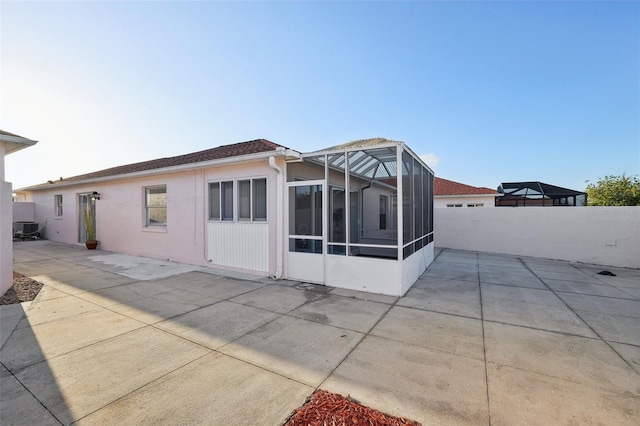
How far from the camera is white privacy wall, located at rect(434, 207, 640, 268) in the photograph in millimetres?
9133

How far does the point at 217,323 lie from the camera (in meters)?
3.99

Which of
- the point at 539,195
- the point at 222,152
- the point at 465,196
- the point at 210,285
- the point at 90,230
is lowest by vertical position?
the point at 210,285

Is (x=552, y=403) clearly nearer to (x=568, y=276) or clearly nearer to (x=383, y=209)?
(x=568, y=276)

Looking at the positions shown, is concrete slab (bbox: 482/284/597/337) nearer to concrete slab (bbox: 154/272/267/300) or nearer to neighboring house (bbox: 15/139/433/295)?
neighboring house (bbox: 15/139/433/295)

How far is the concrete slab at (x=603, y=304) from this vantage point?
461cm

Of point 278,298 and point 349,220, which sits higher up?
point 349,220

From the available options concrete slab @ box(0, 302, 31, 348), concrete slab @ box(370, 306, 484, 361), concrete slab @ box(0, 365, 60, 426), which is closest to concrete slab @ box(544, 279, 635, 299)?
concrete slab @ box(370, 306, 484, 361)

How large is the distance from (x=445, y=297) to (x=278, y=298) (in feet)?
10.9

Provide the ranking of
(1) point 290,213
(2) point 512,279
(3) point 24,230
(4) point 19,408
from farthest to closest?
(3) point 24,230 < (2) point 512,279 < (1) point 290,213 < (4) point 19,408

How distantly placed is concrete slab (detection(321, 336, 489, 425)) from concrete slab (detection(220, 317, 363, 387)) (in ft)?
0.60

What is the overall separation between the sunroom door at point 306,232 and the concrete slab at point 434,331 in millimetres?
2305

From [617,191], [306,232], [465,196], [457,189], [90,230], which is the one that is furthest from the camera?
[457,189]

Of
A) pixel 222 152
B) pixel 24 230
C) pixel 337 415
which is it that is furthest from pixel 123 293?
pixel 24 230

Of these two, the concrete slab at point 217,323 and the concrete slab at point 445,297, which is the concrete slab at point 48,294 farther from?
the concrete slab at point 445,297
